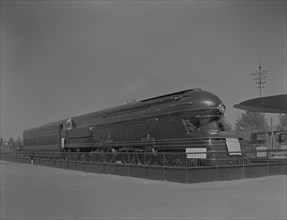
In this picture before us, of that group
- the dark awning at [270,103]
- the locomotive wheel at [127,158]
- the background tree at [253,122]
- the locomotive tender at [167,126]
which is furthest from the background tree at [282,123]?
the dark awning at [270,103]

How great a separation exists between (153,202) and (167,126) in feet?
25.3

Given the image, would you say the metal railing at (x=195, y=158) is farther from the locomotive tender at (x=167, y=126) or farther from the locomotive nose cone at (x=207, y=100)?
the locomotive nose cone at (x=207, y=100)

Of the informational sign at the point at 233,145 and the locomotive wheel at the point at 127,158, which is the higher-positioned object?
the informational sign at the point at 233,145

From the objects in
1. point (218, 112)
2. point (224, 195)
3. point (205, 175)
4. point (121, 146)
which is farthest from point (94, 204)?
point (121, 146)

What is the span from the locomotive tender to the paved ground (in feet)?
10.3

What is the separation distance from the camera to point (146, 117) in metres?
17.3

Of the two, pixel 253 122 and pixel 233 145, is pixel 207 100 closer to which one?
pixel 233 145

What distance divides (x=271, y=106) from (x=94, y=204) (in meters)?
6.09

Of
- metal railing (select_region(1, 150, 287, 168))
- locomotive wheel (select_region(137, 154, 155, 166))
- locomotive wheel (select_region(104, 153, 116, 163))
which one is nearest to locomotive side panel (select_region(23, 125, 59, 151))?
metal railing (select_region(1, 150, 287, 168))

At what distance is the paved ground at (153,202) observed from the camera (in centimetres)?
673

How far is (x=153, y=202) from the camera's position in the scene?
26.8 feet

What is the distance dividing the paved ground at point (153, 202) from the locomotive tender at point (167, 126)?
3149mm

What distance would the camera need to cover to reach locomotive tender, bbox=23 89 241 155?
14211 mm

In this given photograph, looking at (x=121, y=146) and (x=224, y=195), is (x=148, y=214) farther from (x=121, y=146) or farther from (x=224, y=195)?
(x=121, y=146)
